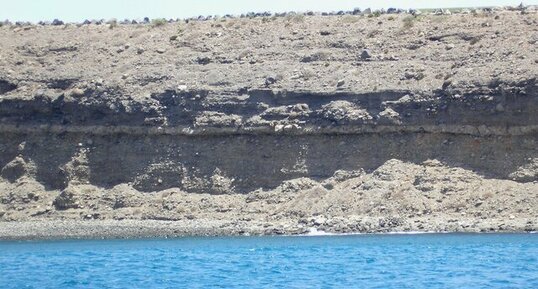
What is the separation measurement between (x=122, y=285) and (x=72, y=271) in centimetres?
439

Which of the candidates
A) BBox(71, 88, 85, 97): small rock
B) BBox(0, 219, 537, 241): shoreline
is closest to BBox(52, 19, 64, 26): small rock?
BBox(71, 88, 85, 97): small rock

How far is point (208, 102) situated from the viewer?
53688mm

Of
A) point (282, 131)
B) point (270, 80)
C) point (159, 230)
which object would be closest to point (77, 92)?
point (270, 80)

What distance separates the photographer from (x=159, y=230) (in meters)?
48.7

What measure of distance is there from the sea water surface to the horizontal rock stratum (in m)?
3.15

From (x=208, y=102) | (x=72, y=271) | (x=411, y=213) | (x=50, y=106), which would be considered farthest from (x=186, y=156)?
(x=72, y=271)

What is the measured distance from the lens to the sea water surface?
33344 mm

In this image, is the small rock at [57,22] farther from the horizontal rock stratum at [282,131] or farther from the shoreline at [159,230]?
the shoreline at [159,230]

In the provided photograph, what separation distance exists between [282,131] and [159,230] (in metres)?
6.71

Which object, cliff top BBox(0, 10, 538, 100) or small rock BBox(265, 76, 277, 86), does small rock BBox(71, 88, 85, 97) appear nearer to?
cliff top BBox(0, 10, 538, 100)

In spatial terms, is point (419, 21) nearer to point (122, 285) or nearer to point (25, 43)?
point (25, 43)

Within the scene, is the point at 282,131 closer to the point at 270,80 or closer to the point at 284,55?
the point at 270,80

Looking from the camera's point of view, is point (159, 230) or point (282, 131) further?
point (282, 131)

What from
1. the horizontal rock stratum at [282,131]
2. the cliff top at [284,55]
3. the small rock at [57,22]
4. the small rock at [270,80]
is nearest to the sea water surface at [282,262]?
the horizontal rock stratum at [282,131]
